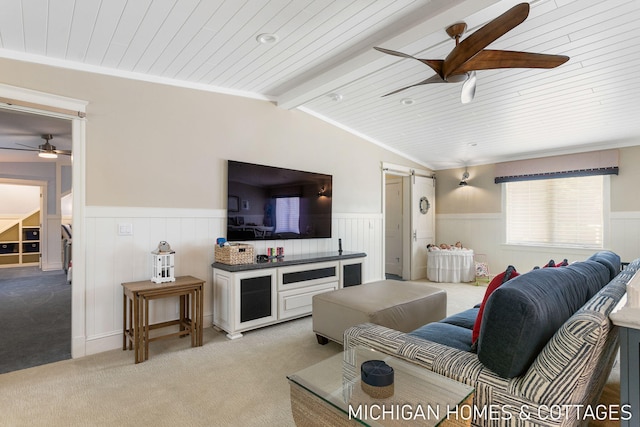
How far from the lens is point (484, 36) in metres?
1.91

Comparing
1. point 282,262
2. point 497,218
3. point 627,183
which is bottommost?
point 282,262

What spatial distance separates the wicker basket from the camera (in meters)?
3.42

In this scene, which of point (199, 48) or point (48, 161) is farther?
point (48, 161)

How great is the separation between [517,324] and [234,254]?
8.80 ft

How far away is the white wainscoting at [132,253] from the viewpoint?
297cm

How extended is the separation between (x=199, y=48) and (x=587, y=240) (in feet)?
20.0

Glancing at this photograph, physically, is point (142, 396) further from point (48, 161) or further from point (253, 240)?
point (48, 161)

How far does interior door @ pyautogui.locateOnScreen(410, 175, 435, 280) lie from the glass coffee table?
507 cm

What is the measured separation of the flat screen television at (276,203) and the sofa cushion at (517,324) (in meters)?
2.92

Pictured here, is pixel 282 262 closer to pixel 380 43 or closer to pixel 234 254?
pixel 234 254

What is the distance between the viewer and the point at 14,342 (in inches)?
122

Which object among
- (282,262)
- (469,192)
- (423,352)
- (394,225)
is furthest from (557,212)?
(423,352)

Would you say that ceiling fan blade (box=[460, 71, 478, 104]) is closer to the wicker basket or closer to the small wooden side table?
the wicker basket

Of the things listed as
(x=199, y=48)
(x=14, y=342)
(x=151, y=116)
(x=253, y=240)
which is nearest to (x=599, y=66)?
(x=199, y=48)
